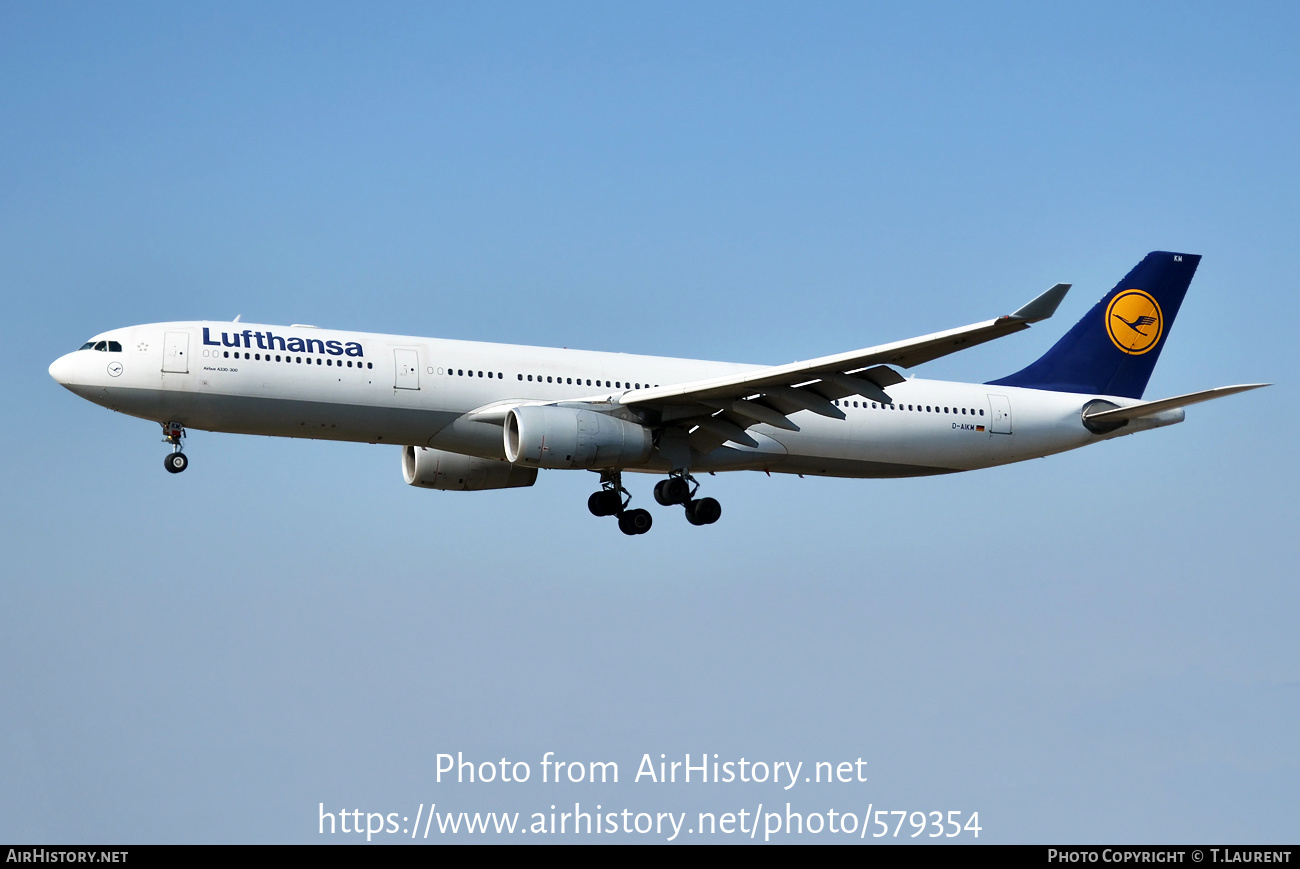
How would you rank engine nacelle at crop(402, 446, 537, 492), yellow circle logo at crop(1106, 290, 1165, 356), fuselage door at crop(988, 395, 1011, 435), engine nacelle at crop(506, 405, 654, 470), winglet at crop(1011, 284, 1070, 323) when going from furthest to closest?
yellow circle logo at crop(1106, 290, 1165, 356)
fuselage door at crop(988, 395, 1011, 435)
engine nacelle at crop(402, 446, 537, 492)
engine nacelle at crop(506, 405, 654, 470)
winglet at crop(1011, 284, 1070, 323)

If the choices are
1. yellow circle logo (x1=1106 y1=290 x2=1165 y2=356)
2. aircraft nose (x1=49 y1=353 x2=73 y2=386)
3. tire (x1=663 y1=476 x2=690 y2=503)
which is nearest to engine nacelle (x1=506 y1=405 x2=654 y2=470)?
tire (x1=663 y1=476 x2=690 y2=503)

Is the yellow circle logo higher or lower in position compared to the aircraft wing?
higher

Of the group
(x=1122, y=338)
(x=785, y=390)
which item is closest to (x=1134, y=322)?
(x=1122, y=338)

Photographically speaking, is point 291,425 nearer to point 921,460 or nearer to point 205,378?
point 205,378

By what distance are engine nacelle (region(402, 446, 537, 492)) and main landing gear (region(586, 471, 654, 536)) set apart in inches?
84.9

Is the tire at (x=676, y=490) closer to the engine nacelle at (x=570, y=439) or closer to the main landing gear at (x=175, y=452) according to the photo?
the engine nacelle at (x=570, y=439)

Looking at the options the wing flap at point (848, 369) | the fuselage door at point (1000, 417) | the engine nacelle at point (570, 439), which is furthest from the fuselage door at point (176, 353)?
the fuselage door at point (1000, 417)

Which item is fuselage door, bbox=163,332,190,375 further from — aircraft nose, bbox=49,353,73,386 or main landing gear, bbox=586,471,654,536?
main landing gear, bbox=586,471,654,536

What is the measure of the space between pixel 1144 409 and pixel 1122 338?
3769mm

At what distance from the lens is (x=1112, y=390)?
42.3 m

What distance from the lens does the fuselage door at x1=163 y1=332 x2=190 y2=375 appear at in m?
33.7

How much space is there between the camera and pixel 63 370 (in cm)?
3378

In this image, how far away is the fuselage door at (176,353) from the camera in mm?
33719

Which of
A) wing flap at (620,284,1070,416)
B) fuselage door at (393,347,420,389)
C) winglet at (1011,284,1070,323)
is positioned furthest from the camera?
fuselage door at (393,347,420,389)
